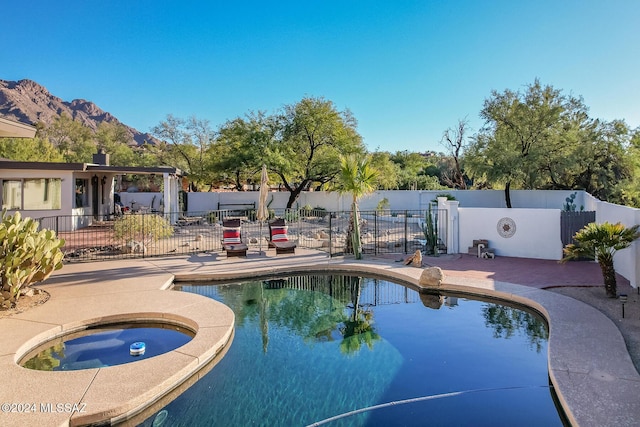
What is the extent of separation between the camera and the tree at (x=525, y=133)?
74.0ft

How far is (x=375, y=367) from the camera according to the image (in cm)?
554

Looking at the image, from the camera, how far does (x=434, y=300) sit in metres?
8.62

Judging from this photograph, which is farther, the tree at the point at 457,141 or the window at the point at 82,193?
the tree at the point at 457,141

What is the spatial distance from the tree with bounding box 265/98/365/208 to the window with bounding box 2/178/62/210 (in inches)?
411

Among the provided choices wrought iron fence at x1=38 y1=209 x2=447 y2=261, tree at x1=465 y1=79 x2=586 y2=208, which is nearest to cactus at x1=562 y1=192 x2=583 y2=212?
tree at x1=465 y1=79 x2=586 y2=208

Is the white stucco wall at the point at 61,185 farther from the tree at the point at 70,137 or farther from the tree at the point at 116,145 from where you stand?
the tree at the point at 70,137

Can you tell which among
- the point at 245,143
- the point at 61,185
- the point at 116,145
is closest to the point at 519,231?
the point at 245,143

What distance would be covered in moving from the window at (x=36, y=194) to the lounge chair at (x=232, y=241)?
859 cm

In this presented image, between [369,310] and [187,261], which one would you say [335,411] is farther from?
[187,261]

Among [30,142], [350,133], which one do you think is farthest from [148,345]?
[30,142]

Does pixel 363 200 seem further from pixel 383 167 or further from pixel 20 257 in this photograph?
pixel 20 257

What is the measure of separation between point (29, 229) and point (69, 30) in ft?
68.0

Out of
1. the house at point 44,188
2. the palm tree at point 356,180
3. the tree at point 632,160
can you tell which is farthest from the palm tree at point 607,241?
the tree at point 632,160

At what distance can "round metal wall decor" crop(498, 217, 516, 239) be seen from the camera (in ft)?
41.0
